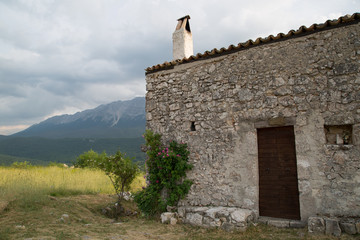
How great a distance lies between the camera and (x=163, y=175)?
22.9 ft

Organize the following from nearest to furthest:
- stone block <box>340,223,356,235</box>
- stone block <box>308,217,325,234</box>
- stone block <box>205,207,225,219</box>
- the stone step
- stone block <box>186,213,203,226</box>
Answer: stone block <box>340,223,356,235</box> → stone block <box>308,217,325,234</box> → the stone step → stone block <box>205,207,225,219</box> → stone block <box>186,213,203,226</box>

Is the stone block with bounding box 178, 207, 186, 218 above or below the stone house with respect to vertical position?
below

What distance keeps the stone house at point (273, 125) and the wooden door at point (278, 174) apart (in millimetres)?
21

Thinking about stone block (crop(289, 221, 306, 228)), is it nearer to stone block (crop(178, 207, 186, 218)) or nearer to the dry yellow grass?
stone block (crop(178, 207, 186, 218))

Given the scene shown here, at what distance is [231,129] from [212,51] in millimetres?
2148

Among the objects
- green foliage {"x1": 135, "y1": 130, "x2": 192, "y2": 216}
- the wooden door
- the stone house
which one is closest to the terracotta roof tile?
the stone house

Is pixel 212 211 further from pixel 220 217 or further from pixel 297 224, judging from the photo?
pixel 297 224

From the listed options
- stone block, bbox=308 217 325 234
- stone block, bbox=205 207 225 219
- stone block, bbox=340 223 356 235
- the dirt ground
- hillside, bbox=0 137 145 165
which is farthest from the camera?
hillside, bbox=0 137 145 165

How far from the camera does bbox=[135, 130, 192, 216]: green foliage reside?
673cm

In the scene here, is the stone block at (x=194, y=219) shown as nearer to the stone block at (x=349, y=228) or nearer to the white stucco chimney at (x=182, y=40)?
the stone block at (x=349, y=228)

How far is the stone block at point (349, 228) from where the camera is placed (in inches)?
179

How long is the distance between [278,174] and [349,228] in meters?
1.61

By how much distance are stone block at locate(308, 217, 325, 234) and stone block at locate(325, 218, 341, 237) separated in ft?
0.22

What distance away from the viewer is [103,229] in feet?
18.8
